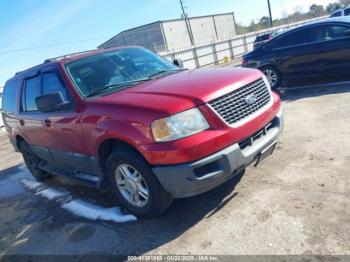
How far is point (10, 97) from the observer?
6543mm

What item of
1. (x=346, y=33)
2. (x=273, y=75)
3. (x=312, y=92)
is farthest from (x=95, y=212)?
(x=346, y=33)

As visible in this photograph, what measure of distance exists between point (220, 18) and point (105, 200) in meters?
75.0

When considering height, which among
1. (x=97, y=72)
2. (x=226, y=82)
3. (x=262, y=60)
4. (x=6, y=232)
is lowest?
(x=6, y=232)

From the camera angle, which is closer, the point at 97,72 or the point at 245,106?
the point at 245,106

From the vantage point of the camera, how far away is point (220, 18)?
2950 inches

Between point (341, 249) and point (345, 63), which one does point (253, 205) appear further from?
point (345, 63)

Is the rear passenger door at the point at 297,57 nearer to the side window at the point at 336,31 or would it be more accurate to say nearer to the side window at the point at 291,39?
the side window at the point at 291,39

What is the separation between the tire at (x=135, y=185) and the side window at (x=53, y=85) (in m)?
1.21

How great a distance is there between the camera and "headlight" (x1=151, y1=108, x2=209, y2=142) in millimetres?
3352

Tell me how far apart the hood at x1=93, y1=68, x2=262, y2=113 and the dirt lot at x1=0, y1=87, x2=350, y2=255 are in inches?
49.7

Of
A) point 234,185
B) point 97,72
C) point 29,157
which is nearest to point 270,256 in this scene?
point 234,185

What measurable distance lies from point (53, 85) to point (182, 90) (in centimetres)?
212

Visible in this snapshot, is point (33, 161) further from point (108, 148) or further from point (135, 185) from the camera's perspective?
point (135, 185)

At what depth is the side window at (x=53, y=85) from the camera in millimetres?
4566
